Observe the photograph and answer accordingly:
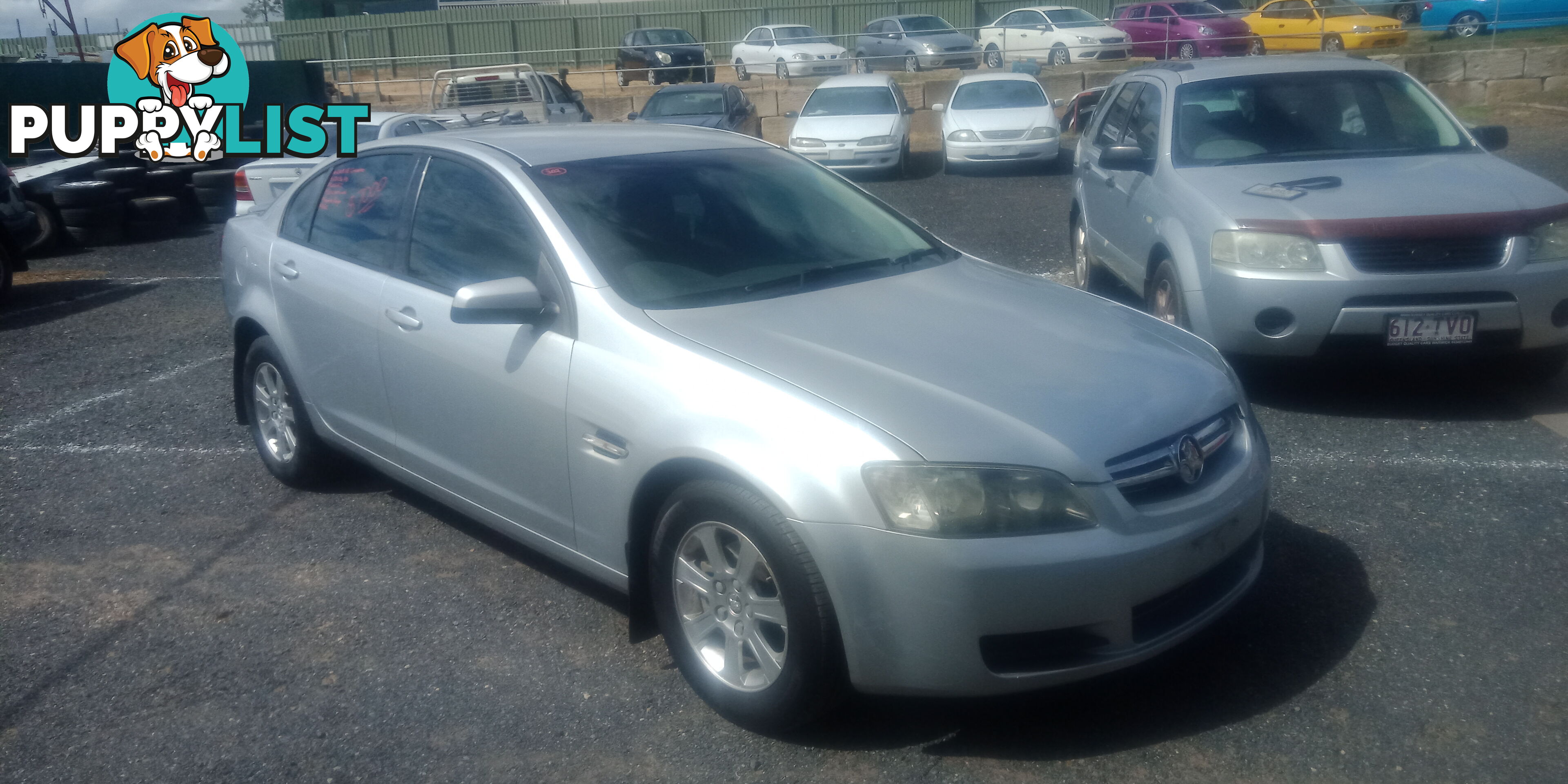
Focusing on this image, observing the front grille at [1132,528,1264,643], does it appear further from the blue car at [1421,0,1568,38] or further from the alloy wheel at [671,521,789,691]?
the blue car at [1421,0,1568,38]

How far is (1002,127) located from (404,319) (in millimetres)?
14195

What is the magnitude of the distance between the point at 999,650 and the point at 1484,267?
376 centimetres

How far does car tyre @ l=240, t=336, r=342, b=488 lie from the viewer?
512 centimetres

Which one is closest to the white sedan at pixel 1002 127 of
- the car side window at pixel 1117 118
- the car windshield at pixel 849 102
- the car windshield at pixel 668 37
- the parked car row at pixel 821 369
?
the car windshield at pixel 849 102

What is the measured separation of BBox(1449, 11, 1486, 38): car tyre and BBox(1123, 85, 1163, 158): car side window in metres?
21.6

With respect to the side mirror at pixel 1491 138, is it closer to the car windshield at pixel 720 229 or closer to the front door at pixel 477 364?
the car windshield at pixel 720 229

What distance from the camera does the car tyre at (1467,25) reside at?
2519 cm

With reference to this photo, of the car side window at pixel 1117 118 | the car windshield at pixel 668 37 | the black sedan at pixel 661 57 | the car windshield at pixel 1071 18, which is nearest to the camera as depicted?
the car side window at pixel 1117 118

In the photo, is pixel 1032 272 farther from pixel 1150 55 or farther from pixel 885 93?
pixel 1150 55

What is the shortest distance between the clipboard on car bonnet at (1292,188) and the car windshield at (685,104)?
14.3 meters

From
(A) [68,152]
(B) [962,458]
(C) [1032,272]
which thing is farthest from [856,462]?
(A) [68,152]

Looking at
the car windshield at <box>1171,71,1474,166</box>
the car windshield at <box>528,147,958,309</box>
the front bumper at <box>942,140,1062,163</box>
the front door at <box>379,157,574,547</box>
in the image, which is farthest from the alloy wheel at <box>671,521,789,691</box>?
the front bumper at <box>942,140,1062,163</box>

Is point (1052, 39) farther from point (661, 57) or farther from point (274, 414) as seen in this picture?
point (274, 414)

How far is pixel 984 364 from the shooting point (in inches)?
133
